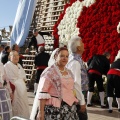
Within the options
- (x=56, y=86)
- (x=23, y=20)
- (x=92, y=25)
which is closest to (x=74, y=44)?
(x=56, y=86)

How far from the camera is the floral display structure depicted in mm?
9602

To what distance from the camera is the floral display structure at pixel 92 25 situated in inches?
378

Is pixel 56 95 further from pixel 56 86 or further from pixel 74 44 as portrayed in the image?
pixel 74 44

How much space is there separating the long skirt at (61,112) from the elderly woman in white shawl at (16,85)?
2032mm

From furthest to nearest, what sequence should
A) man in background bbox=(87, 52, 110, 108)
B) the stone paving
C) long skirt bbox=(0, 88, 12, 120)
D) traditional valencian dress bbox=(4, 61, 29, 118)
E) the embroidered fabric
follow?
man in background bbox=(87, 52, 110, 108)
the stone paving
traditional valencian dress bbox=(4, 61, 29, 118)
long skirt bbox=(0, 88, 12, 120)
the embroidered fabric

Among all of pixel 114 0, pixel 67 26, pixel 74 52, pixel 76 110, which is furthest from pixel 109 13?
pixel 76 110

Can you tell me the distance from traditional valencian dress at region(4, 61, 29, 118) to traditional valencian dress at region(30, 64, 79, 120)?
1984 mm

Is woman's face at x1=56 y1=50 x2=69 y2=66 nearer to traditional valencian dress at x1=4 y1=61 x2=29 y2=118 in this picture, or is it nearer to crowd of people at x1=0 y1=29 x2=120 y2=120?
crowd of people at x1=0 y1=29 x2=120 y2=120

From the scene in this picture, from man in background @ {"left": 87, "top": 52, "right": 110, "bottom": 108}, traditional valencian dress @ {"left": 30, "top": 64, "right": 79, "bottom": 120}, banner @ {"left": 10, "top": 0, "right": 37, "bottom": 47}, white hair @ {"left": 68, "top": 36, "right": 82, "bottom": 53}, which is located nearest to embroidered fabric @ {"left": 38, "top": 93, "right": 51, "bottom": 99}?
traditional valencian dress @ {"left": 30, "top": 64, "right": 79, "bottom": 120}

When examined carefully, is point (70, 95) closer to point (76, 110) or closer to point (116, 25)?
point (76, 110)

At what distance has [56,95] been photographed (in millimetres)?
3568

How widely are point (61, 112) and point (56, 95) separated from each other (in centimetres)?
20

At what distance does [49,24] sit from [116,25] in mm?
3504

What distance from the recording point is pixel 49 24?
1237 centimetres
